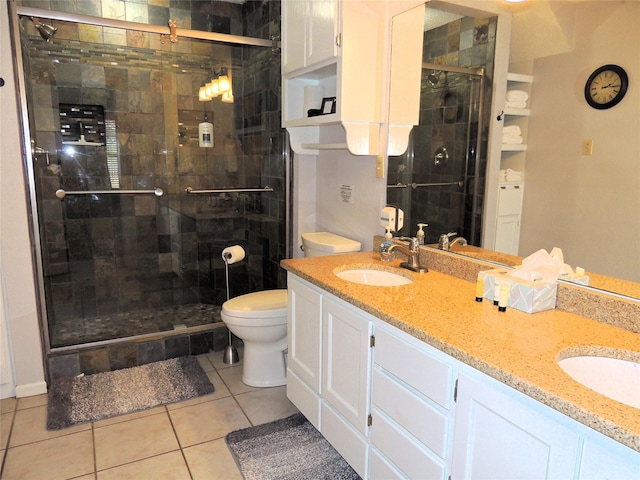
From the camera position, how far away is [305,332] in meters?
2.10

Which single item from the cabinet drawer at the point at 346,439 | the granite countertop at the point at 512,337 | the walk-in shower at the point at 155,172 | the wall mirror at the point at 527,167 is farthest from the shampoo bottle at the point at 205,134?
the cabinet drawer at the point at 346,439

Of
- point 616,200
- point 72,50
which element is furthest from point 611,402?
point 72,50

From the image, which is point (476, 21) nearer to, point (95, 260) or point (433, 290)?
point (433, 290)

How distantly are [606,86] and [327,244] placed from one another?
1518 millimetres

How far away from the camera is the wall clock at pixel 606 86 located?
135 cm

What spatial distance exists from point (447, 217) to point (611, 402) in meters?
1.24

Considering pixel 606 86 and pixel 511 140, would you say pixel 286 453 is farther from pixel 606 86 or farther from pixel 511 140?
pixel 606 86

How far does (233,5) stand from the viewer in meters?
3.68

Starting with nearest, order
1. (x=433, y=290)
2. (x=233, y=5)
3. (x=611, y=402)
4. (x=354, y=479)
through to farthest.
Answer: (x=611, y=402)
(x=433, y=290)
(x=354, y=479)
(x=233, y=5)

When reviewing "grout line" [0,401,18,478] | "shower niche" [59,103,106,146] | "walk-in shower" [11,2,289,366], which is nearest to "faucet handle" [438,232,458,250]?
"walk-in shower" [11,2,289,366]

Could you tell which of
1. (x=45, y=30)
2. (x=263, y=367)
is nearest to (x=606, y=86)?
(x=263, y=367)

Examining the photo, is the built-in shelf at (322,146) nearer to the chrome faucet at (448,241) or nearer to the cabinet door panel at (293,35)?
the cabinet door panel at (293,35)

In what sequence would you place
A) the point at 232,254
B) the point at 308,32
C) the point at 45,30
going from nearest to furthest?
the point at 308,32 → the point at 45,30 → the point at 232,254

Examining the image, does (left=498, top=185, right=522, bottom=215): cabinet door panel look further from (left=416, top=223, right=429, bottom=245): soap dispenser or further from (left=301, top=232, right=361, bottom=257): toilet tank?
(left=301, top=232, right=361, bottom=257): toilet tank
